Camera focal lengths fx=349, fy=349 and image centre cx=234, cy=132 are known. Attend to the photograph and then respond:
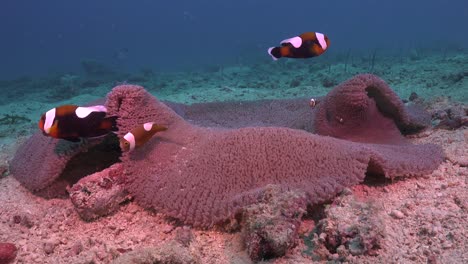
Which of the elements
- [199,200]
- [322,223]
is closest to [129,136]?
[199,200]

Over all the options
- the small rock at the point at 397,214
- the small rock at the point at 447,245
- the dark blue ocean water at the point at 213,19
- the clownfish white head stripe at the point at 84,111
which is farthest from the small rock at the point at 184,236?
the dark blue ocean water at the point at 213,19

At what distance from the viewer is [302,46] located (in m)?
3.26

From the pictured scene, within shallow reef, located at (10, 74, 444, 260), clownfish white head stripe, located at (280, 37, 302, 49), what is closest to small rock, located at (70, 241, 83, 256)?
shallow reef, located at (10, 74, 444, 260)

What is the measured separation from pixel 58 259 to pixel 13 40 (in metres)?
108

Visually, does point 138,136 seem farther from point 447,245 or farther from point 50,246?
point 447,245

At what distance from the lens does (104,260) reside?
2.45 meters

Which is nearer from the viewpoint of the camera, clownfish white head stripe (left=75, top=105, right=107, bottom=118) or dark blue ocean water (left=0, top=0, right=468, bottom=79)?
clownfish white head stripe (left=75, top=105, right=107, bottom=118)

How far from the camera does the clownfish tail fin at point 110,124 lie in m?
3.05

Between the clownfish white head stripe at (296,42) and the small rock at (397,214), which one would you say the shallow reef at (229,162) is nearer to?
the small rock at (397,214)

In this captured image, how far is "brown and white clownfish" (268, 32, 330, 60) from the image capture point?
10.6 feet

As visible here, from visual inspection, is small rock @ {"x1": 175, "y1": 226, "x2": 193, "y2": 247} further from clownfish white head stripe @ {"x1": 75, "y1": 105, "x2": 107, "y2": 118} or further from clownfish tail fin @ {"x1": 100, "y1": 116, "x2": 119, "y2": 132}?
clownfish white head stripe @ {"x1": 75, "y1": 105, "x2": 107, "y2": 118}

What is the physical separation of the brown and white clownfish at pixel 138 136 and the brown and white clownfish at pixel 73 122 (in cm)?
31

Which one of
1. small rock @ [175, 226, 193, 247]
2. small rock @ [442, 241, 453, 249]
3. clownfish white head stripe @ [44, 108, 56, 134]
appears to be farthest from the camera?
clownfish white head stripe @ [44, 108, 56, 134]

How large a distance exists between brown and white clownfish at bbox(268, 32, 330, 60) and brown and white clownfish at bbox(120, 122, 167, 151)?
4.41 ft
